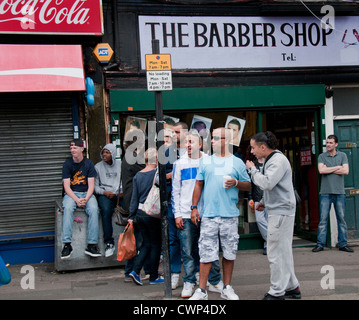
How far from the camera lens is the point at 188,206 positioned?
6.34 meters

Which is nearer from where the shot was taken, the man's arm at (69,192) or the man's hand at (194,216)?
the man's hand at (194,216)

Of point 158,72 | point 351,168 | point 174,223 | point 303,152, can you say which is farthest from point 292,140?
point 158,72

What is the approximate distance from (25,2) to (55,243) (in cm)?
410

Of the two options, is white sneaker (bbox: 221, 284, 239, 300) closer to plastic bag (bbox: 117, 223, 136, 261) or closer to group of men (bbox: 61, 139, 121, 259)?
plastic bag (bbox: 117, 223, 136, 261)

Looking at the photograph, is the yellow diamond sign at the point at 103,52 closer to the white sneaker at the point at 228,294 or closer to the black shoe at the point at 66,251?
the black shoe at the point at 66,251

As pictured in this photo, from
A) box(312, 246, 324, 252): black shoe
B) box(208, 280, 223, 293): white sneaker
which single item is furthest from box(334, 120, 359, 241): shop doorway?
box(208, 280, 223, 293): white sneaker

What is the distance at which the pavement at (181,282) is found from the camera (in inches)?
251

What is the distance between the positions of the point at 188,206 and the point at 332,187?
3926 mm

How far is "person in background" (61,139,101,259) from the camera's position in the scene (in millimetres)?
7848

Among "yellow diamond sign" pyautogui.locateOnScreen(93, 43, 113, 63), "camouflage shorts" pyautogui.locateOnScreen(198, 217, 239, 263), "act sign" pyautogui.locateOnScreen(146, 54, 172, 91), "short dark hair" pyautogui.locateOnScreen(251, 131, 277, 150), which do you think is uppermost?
"yellow diamond sign" pyautogui.locateOnScreen(93, 43, 113, 63)

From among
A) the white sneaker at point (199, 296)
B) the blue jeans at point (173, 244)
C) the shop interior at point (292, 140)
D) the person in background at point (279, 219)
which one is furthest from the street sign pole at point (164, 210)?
the shop interior at point (292, 140)

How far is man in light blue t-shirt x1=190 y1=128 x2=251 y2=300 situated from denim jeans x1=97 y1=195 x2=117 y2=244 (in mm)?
2500

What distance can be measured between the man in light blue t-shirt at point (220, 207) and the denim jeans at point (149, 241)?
3.00ft

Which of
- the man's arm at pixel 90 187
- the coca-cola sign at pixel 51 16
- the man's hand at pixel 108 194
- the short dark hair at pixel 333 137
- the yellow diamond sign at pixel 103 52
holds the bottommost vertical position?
the man's hand at pixel 108 194
